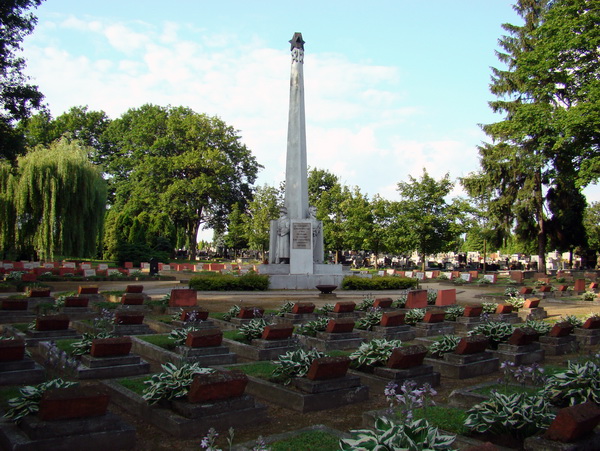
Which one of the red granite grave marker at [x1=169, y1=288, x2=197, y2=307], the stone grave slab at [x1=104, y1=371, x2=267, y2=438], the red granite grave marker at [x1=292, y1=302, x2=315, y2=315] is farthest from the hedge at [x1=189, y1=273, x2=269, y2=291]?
the stone grave slab at [x1=104, y1=371, x2=267, y2=438]

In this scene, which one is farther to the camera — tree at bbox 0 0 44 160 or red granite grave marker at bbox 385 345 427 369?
tree at bbox 0 0 44 160

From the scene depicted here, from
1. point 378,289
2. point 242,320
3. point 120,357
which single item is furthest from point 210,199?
point 120,357

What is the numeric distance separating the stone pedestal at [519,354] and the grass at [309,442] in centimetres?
555

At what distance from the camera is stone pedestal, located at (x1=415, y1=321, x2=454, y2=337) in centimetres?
1246

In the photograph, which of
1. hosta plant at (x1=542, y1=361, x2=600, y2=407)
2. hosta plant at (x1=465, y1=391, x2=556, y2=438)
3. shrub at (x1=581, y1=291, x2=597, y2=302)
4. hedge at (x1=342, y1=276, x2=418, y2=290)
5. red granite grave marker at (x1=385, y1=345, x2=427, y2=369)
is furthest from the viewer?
hedge at (x1=342, y1=276, x2=418, y2=290)

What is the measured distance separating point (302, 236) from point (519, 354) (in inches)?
670

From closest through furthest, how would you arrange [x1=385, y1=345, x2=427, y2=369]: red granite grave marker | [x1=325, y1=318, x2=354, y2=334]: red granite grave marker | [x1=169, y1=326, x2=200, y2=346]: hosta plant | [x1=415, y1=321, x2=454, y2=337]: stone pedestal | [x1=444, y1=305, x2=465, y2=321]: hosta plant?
[x1=385, y1=345, x2=427, y2=369]: red granite grave marker
[x1=169, y1=326, x2=200, y2=346]: hosta plant
[x1=325, y1=318, x2=354, y2=334]: red granite grave marker
[x1=415, y1=321, x2=454, y2=337]: stone pedestal
[x1=444, y1=305, x2=465, y2=321]: hosta plant

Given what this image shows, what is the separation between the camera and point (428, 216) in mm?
41125

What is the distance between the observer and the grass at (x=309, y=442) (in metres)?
4.92

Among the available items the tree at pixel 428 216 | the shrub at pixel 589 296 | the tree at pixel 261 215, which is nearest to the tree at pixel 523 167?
the tree at pixel 428 216

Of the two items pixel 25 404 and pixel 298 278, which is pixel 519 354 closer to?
pixel 25 404

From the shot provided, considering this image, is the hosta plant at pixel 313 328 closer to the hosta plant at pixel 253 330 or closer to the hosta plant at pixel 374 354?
the hosta plant at pixel 253 330

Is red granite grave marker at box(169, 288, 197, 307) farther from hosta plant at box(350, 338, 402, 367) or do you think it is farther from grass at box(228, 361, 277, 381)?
hosta plant at box(350, 338, 402, 367)

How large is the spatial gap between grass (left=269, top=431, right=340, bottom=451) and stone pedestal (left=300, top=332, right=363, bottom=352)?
520 centimetres
